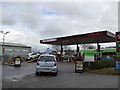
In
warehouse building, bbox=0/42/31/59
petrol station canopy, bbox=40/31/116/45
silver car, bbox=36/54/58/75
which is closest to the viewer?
silver car, bbox=36/54/58/75

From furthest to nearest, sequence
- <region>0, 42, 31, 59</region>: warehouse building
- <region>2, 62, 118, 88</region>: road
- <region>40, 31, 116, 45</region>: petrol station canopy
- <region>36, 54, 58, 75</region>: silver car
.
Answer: <region>0, 42, 31, 59</region>: warehouse building < <region>40, 31, 116, 45</region>: petrol station canopy < <region>36, 54, 58, 75</region>: silver car < <region>2, 62, 118, 88</region>: road

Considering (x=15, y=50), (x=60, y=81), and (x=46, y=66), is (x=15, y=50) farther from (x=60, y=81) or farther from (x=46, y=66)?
(x=60, y=81)

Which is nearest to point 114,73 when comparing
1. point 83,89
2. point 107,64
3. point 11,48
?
point 107,64

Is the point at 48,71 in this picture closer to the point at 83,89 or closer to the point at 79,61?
the point at 79,61

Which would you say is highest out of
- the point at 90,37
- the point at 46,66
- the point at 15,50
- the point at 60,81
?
the point at 90,37

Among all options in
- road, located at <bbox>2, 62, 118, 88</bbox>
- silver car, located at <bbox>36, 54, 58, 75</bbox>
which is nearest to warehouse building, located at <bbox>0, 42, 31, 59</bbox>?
silver car, located at <bbox>36, 54, 58, 75</bbox>

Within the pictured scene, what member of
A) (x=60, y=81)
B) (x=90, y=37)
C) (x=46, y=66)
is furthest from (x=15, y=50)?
(x=60, y=81)

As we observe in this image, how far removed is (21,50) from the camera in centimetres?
8088

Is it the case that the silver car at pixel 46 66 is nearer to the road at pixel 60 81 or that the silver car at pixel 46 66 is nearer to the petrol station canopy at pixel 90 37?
the road at pixel 60 81

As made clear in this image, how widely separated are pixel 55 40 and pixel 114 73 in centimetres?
2621

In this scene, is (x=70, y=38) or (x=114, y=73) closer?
(x=114, y=73)

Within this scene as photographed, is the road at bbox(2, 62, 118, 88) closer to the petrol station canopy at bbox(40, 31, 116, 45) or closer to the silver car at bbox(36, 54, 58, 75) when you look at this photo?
the silver car at bbox(36, 54, 58, 75)

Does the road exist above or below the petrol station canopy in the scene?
below

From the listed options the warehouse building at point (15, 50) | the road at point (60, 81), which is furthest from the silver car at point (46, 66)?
the warehouse building at point (15, 50)
